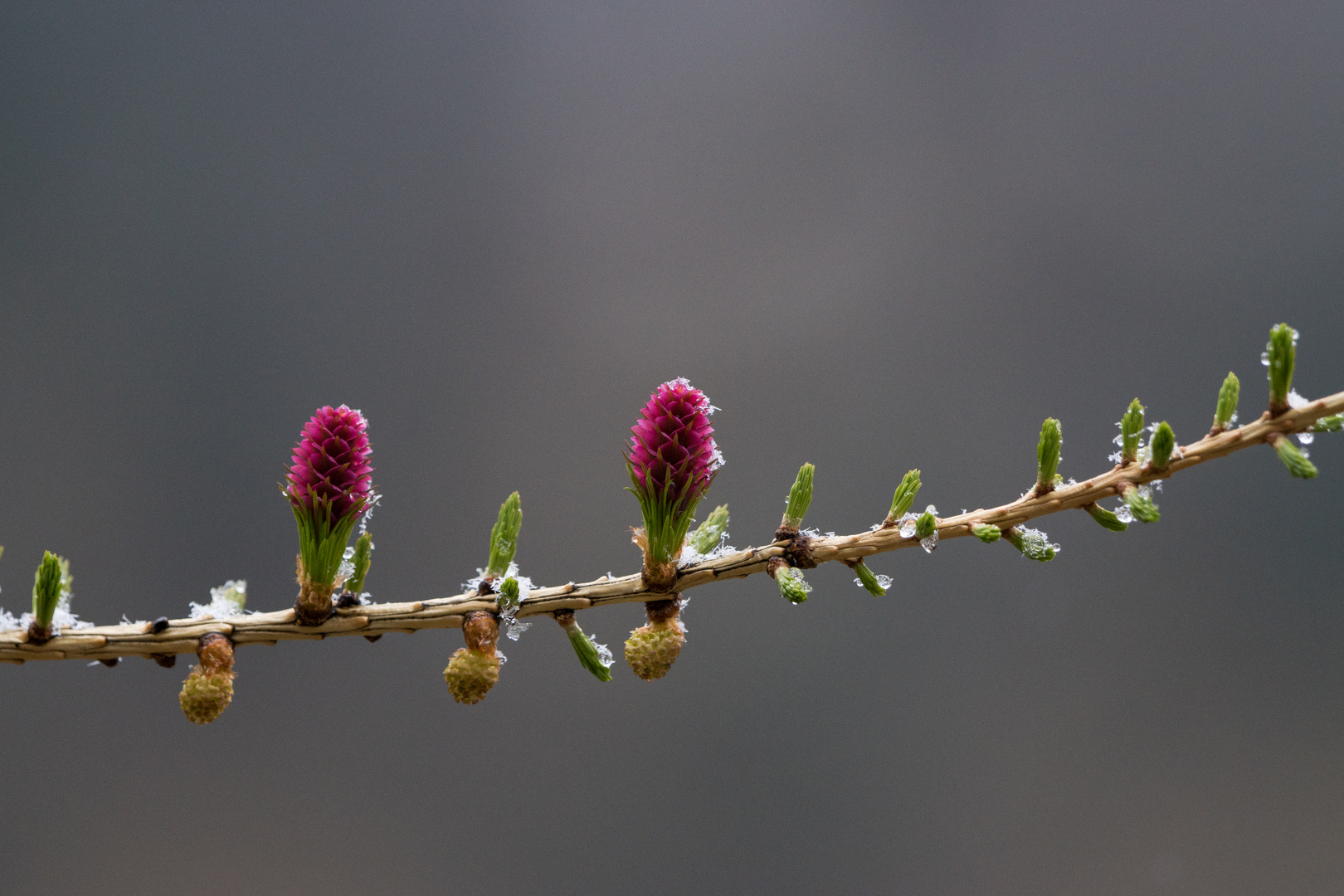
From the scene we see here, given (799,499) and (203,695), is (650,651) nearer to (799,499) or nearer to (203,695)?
(799,499)

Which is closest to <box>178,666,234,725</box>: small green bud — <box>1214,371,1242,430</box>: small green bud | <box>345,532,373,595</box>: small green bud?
<box>345,532,373,595</box>: small green bud

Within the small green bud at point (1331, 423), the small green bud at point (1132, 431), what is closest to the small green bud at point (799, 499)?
the small green bud at point (1132, 431)

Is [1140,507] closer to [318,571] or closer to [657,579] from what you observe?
[657,579]

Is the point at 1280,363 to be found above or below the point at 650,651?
above

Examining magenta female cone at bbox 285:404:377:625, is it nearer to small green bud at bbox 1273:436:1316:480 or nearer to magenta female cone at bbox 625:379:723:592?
magenta female cone at bbox 625:379:723:592

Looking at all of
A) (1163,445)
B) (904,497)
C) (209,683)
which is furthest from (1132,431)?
(209,683)
